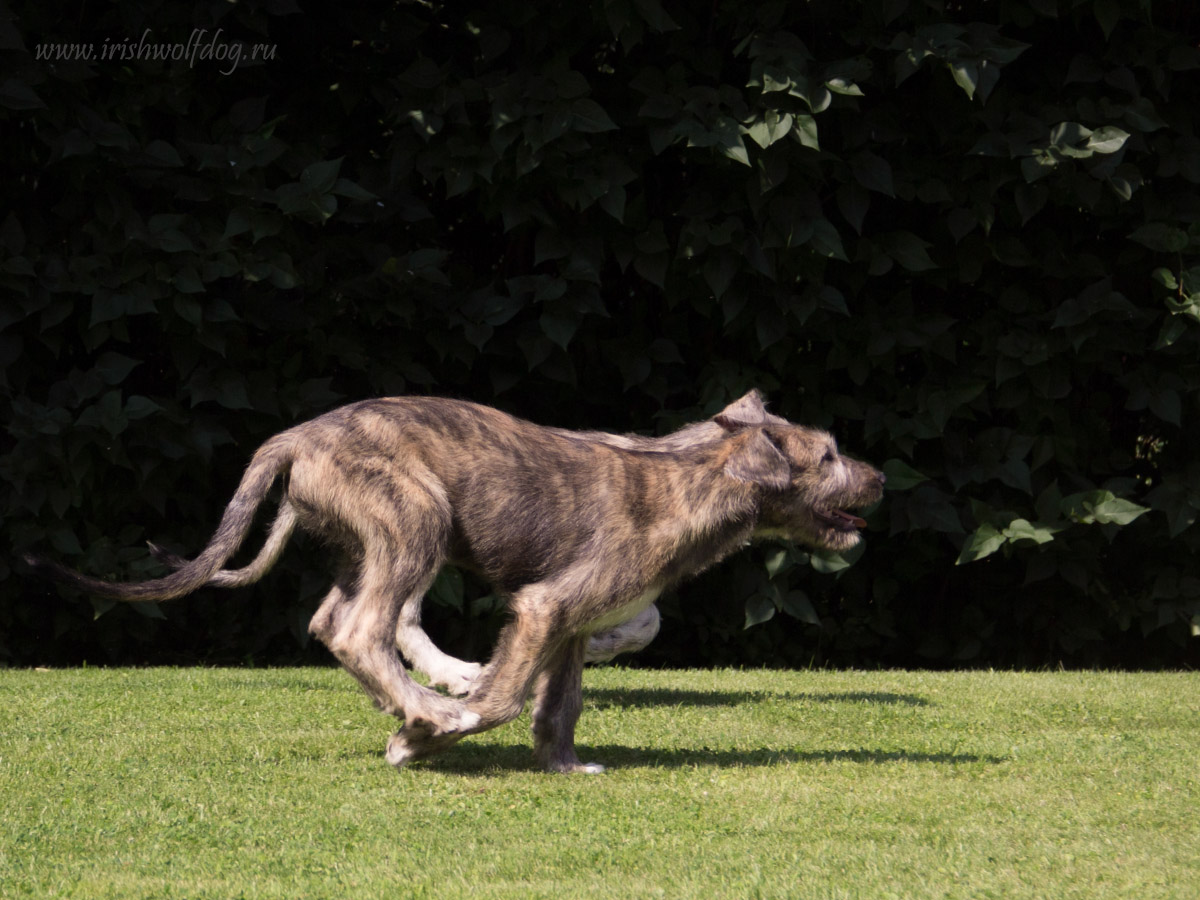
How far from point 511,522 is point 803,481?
1.31 metres

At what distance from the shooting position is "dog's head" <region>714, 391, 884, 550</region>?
6.05 metres

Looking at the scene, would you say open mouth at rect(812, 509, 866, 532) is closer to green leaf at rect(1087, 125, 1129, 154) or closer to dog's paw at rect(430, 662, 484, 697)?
dog's paw at rect(430, 662, 484, 697)

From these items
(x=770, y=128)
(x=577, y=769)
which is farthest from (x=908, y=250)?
(x=577, y=769)

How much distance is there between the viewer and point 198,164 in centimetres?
925

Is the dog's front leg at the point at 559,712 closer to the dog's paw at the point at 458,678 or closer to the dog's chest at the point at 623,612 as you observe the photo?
the dog's chest at the point at 623,612

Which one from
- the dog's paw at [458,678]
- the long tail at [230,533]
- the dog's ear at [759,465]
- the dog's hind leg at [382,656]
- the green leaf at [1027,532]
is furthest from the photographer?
the green leaf at [1027,532]

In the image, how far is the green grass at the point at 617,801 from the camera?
4223mm

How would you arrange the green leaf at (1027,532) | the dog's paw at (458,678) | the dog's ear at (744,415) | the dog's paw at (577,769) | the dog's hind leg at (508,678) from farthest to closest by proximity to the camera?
the green leaf at (1027,532), the dog's paw at (458,678), the dog's ear at (744,415), the dog's paw at (577,769), the dog's hind leg at (508,678)

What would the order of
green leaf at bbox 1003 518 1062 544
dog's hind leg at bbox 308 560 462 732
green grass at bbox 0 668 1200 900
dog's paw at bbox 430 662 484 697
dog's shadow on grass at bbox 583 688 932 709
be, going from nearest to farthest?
green grass at bbox 0 668 1200 900, dog's hind leg at bbox 308 560 462 732, dog's paw at bbox 430 662 484 697, dog's shadow on grass at bbox 583 688 932 709, green leaf at bbox 1003 518 1062 544

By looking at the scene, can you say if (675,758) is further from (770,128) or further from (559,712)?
(770,128)

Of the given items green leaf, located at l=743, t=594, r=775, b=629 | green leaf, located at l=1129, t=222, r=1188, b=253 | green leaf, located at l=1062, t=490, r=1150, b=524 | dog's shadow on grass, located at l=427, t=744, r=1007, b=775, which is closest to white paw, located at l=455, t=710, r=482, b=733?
dog's shadow on grass, located at l=427, t=744, r=1007, b=775

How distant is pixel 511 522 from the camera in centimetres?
579

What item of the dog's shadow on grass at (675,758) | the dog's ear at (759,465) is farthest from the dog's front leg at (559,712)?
the dog's ear at (759,465)

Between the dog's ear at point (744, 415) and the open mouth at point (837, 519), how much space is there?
18.7 inches
